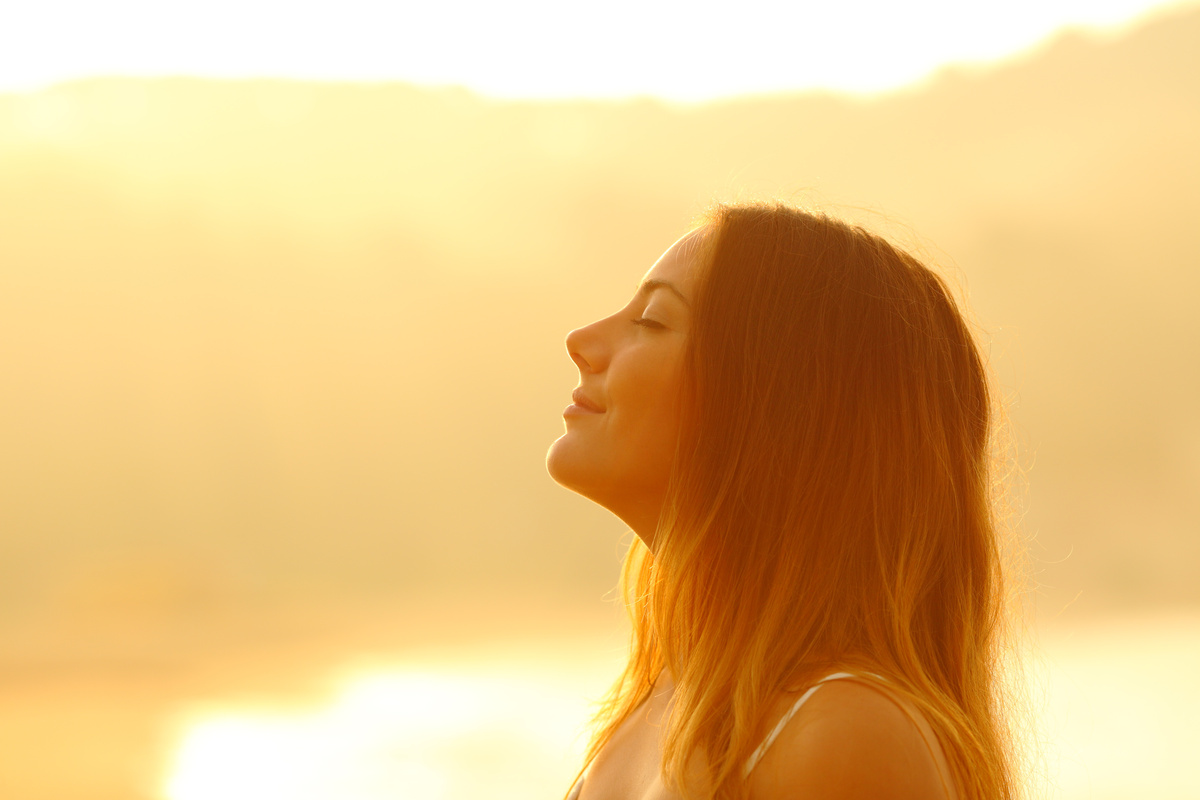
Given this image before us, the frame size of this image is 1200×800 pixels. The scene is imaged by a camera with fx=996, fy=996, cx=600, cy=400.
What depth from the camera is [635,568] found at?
0.99 meters

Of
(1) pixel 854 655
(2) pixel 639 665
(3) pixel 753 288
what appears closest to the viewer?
(1) pixel 854 655

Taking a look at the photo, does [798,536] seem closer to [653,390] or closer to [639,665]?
[653,390]

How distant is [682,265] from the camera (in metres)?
0.80

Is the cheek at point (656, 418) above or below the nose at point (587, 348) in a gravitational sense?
below

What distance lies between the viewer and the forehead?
0.79m

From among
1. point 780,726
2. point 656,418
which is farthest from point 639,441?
point 780,726

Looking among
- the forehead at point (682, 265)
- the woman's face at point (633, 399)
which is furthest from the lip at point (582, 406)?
the forehead at point (682, 265)

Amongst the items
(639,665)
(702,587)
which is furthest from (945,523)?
(639,665)

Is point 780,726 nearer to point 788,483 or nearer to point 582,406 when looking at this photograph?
point 788,483

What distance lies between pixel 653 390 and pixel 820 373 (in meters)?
0.13

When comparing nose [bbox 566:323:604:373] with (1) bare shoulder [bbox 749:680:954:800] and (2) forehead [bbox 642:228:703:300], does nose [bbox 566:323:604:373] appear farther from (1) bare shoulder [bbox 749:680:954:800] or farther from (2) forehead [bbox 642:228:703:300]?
(1) bare shoulder [bbox 749:680:954:800]

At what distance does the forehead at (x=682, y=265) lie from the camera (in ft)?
2.59

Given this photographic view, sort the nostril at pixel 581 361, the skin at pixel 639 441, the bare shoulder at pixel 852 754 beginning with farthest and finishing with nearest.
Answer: the nostril at pixel 581 361 → the skin at pixel 639 441 → the bare shoulder at pixel 852 754

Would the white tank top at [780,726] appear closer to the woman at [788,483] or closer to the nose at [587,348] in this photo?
the woman at [788,483]
